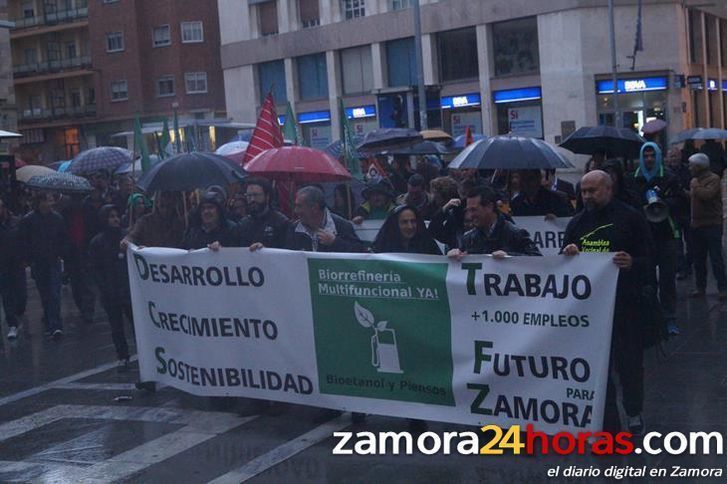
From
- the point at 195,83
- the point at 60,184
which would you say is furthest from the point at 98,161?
the point at 195,83

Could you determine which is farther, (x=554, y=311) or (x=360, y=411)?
(x=360, y=411)

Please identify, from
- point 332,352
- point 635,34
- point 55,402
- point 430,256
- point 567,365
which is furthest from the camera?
point 635,34

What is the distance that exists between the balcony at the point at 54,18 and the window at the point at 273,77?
16873mm

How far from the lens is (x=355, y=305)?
7.76 metres

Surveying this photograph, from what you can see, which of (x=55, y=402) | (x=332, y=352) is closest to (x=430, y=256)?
(x=332, y=352)

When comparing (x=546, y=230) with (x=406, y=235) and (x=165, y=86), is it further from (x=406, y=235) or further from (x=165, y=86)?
(x=165, y=86)

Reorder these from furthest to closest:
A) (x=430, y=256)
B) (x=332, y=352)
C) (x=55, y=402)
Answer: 1. (x=55, y=402)
2. (x=332, y=352)
3. (x=430, y=256)

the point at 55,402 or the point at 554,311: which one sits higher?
the point at 554,311

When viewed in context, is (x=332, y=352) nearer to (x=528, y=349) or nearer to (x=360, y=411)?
(x=360, y=411)

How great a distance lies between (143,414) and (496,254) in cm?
361

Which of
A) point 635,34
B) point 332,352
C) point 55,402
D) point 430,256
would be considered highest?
point 635,34

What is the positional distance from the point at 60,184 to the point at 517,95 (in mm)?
28560

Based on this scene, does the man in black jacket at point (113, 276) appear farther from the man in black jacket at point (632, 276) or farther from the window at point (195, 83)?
the window at point (195, 83)

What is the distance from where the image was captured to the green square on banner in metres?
7.39
